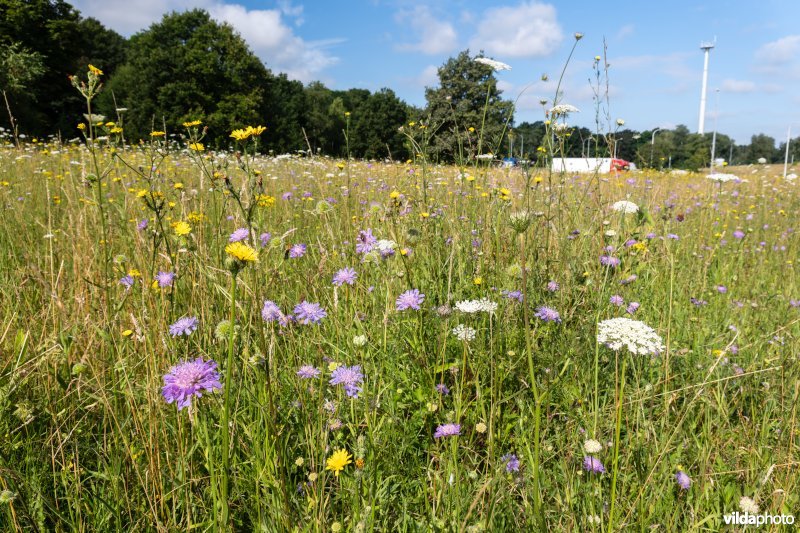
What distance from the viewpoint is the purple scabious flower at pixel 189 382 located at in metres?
1.01

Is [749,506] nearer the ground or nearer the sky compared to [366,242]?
nearer the ground

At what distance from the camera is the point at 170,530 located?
1.08 metres

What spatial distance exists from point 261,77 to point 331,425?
34.6m

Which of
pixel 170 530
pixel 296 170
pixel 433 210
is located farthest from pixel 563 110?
pixel 296 170

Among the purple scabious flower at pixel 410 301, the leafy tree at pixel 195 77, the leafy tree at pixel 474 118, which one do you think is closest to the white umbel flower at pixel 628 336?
the purple scabious flower at pixel 410 301

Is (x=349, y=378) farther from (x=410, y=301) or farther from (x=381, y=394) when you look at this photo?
(x=410, y=301)

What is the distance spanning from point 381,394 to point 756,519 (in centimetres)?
102

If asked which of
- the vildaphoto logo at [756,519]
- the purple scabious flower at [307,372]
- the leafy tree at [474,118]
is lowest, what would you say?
the vildaphoto logo at [756,519]

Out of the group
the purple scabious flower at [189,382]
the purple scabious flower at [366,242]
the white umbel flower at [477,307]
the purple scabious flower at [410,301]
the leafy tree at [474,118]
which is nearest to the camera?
the purple scabious flower at [189,382]

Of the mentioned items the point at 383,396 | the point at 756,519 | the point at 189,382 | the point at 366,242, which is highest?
the point at 366,242

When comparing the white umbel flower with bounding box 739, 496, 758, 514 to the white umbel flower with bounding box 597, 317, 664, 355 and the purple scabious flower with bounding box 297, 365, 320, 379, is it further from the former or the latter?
the purple scabious flower with bounding box 297, 365, 320, 379

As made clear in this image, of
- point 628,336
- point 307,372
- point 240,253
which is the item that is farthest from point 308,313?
point 628,336

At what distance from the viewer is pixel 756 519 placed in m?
1.07

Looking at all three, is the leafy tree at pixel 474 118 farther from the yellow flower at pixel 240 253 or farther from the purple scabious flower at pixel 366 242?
the yellow flower at pixel 240 253
